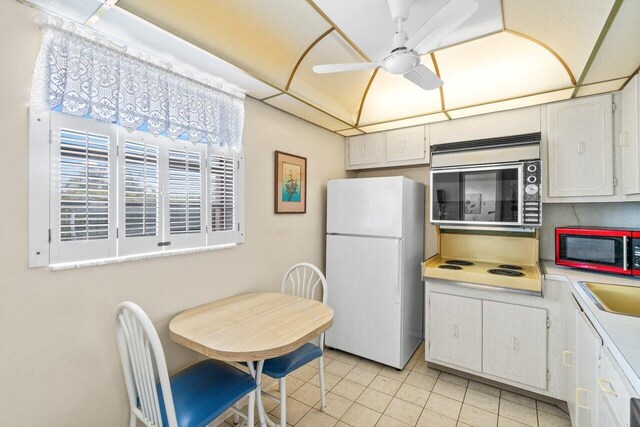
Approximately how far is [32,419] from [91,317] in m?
0.44

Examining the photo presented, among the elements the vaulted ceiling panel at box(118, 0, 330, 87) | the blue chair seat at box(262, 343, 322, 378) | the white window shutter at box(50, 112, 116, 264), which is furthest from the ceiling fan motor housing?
the blue chair seat at box(262, 343, 322, 378)

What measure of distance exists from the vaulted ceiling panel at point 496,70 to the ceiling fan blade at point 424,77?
0.55 m

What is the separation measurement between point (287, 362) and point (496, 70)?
263 cm

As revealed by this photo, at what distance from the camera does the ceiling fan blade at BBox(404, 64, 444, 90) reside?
1644 mm

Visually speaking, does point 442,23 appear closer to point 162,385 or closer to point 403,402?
point 162,385

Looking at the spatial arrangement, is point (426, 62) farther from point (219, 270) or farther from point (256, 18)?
point (219, 270)

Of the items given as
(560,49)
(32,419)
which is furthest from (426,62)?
(32,419)

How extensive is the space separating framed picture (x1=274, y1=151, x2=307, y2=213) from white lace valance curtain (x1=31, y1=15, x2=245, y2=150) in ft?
1.92

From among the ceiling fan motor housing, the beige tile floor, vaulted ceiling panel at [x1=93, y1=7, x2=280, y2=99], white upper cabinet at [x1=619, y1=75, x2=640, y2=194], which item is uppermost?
vaulted ceiling panel at [x1=93, y1=7, x2=280, y2=99]

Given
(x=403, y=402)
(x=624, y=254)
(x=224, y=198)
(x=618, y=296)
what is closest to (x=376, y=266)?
(x=403, y=402)

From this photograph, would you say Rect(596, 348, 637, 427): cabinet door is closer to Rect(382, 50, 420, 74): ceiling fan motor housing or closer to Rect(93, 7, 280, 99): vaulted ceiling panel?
Rect(382, 50, 420, 74): ceiling fan motor housing

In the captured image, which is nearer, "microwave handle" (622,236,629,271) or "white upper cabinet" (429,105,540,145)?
"microwave handle" (622,236,629,271)

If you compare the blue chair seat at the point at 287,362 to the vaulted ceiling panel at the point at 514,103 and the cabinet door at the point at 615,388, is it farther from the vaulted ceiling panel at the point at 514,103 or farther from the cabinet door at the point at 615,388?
the vaulted ceiling panel at the point at 514,103

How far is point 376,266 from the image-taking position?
2611 millimetres
